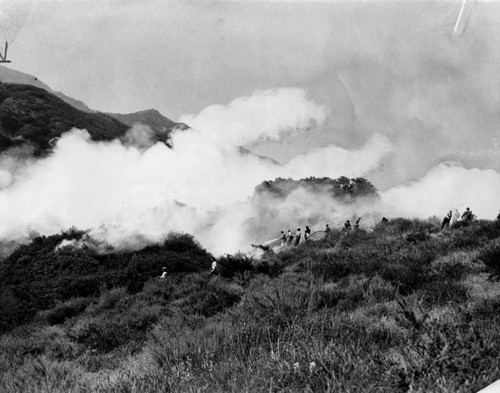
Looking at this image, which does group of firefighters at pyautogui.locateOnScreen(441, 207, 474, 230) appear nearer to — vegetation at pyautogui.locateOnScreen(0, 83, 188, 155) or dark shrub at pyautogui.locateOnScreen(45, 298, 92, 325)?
dark shrub at pyautogui.locateOnScreen(45, 298, 92, 325)

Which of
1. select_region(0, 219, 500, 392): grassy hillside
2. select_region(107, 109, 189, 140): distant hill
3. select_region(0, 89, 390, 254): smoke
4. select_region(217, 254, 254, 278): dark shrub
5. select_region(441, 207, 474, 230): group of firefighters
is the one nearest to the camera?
select_region(0, 219, 500, 392): grassy hillside

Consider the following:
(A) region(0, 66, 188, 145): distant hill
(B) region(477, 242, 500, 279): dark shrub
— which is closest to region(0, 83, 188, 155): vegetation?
(A) region(0, 66, 188, 145): distant hill

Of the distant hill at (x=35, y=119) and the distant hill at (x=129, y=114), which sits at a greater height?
the distant hill at (x=129, y=114)

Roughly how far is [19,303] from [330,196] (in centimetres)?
4803

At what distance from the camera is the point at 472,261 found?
6.89 m

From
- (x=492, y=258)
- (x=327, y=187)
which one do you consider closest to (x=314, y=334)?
(x=492, y=258)

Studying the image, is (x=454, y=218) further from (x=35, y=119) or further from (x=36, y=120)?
(x=35, y=119)

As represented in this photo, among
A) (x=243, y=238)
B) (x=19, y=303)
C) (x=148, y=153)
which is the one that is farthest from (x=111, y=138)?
(x=19, y=303)

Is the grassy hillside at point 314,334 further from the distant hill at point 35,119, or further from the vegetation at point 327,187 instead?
the distant hill at point 35,119

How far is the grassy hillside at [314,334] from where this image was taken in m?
2.28

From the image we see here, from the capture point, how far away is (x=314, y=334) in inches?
134

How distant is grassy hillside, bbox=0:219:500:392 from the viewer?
2.28m

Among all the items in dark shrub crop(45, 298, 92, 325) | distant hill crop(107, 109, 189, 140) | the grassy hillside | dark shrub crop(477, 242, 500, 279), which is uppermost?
distant hill crop(107, 109, 189, 140)

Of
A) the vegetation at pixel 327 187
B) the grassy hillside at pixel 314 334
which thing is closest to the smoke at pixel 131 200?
the vegetation at pixel 327 187
